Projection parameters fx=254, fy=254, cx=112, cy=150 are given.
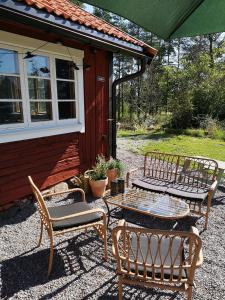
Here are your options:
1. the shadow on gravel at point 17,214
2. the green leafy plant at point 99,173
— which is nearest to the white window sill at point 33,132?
the green leafy plant at point 99,173

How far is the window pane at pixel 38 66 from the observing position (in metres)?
4.06

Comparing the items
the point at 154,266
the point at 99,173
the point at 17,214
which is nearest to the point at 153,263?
the point at 154,266

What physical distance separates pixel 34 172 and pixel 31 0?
2.53 meters

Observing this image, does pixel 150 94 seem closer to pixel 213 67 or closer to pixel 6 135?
pixel 213 67

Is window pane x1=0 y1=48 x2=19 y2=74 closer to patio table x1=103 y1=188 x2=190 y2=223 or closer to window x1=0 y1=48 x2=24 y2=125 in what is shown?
window x1=0 y1=48 x2=24 y2=125

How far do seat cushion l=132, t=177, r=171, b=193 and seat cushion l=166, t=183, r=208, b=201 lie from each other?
0.33ft

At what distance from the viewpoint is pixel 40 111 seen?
14.3 feet

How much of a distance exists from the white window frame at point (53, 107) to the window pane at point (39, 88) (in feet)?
0.29

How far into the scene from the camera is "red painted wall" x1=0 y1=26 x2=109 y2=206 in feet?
12.9

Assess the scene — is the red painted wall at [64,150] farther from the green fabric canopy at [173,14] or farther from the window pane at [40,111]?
the green fabric canopy at [173,14]

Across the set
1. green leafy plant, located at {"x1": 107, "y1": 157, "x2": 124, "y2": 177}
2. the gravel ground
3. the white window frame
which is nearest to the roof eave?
the white window frame

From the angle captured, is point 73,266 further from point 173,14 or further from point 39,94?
point 39,94

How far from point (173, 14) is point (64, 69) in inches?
130

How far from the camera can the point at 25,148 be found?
13.4 feet
